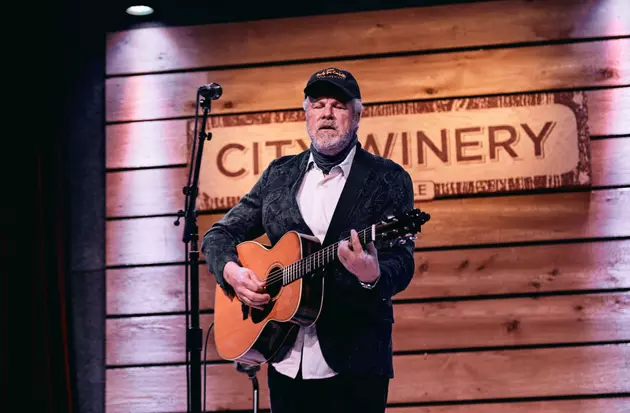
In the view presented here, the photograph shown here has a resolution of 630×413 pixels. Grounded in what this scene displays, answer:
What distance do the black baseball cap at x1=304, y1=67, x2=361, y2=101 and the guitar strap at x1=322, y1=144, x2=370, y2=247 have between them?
0.78ft

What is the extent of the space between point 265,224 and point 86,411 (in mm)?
2141

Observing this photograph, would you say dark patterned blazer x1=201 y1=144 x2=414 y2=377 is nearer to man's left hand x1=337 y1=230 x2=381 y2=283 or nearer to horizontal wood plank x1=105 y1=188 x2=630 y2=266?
man's left hand x1=337 y1=230 x2=381 y2=283

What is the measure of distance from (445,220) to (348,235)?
1.80m

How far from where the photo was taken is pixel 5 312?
4.13m

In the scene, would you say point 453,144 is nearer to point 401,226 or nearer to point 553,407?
point 553,407

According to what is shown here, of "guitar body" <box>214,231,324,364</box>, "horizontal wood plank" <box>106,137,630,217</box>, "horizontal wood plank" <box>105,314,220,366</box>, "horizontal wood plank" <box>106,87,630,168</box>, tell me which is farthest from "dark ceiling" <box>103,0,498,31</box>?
"guitar body" <box>214,231,324,364</box>

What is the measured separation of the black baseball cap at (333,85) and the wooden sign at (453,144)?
1498 mm

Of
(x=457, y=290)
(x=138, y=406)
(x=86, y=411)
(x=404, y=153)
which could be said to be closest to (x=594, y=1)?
(x=404, y=153)

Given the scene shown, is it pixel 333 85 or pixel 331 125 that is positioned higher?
pixel 333 85

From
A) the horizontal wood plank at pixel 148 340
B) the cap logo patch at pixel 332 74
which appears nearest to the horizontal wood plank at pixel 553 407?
the horizontal wood plank at pixel 148 340

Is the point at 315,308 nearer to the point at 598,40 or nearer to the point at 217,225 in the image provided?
the point at 217,225

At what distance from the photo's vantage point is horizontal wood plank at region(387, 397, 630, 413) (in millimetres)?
3869

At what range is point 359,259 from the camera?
87.2 inches

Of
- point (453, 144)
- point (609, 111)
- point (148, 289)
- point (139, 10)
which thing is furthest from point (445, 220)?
point (139, 10)
